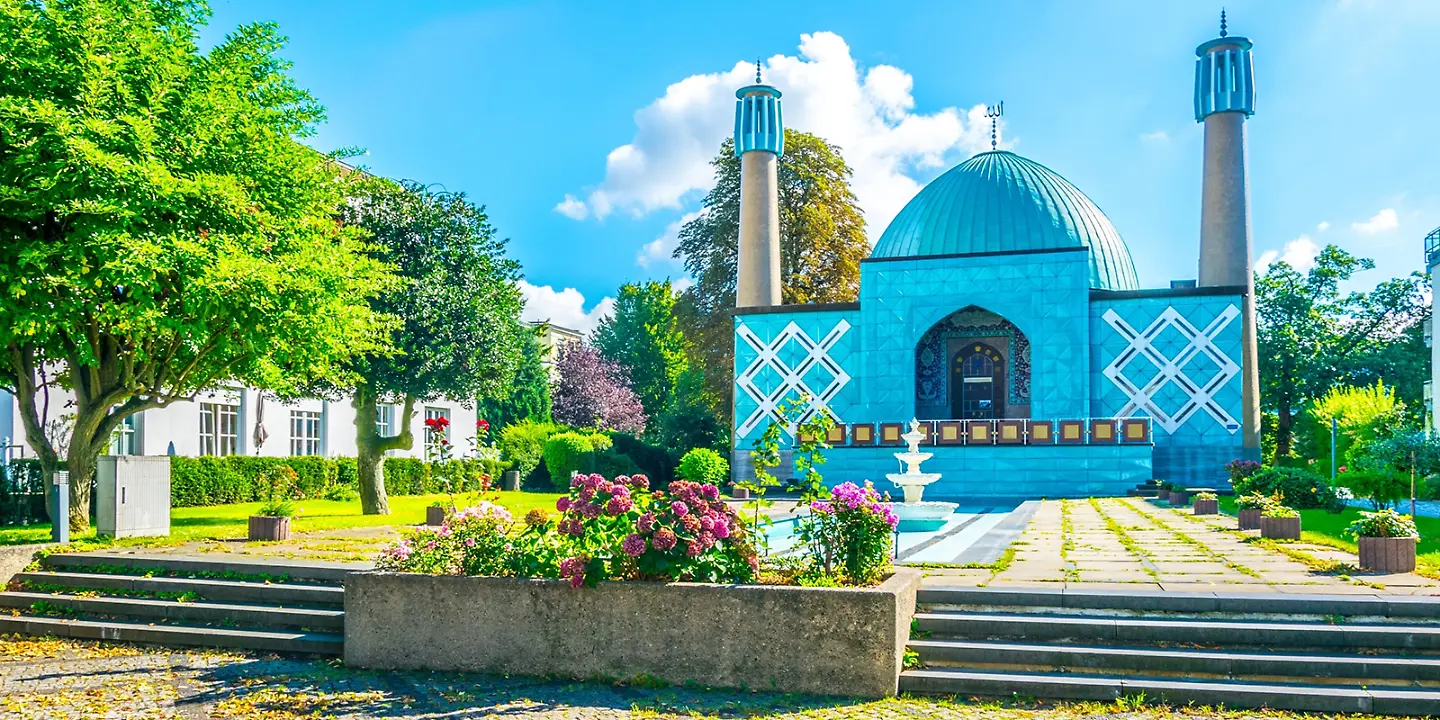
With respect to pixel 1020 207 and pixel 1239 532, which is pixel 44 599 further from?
pixel 1020 207

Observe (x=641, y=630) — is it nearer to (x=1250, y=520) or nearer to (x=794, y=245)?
(x=1250, y=520)

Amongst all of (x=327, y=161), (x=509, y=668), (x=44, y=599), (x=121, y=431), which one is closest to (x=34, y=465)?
(x=121, y=431)

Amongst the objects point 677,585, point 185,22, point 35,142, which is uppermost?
point 185,22

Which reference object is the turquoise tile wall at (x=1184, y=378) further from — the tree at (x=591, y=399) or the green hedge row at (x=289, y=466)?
the tree at (x=591, y=399)

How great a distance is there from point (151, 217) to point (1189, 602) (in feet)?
37.7

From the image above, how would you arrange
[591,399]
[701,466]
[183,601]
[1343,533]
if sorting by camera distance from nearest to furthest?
[183,601] < [1343,533] < [701,466] < [591,399]

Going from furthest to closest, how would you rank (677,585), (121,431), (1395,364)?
(1395,364), (121,431), (677,585)

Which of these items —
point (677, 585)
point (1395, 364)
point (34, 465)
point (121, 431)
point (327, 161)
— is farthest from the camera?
point (1395, 364)

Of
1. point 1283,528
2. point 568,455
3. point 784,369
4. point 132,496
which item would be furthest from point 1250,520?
point 568,455

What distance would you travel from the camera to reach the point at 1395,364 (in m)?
40.0

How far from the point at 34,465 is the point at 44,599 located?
958 cm

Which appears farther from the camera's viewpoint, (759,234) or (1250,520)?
(759,234)

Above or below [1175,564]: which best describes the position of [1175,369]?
above

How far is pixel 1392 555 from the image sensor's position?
31.7 ft
